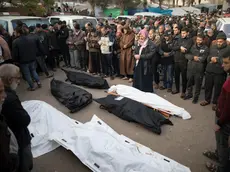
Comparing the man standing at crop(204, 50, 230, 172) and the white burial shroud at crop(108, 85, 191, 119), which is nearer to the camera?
the man standing at crop(204, 50, 230, 172)

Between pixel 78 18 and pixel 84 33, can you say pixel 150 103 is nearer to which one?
pixel 84 33

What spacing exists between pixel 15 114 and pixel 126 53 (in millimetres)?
4964

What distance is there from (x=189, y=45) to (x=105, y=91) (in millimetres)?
2595

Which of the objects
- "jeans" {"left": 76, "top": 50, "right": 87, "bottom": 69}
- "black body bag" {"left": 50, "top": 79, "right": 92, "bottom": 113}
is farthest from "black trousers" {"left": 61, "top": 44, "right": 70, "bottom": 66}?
"black body bag" {"left": 50, "top": 79, "right": 92, "bottom": 113}

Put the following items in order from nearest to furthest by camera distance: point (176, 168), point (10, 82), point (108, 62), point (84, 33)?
point (10, 82) → point (176, 168) → point (108, 62) → point (84, 33)

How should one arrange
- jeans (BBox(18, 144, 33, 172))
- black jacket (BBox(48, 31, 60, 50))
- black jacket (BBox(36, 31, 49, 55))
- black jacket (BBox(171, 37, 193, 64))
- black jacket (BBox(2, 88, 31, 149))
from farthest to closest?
black jacket (BBox(48, 31, 60, 50)) < black jacket (BBox(36, 31, 49, 55)) < black jacket (BBox(171, 37, 193, 64)) < jeans (BBox(18, 144, 33, 172)) < black jacket (BBox(2, 88, 31, 149))

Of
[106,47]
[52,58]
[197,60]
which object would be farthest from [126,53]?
[52,58]

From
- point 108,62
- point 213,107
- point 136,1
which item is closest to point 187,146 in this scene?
point 213,107

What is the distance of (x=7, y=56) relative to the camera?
5520mm

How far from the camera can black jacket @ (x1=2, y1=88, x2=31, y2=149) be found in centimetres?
212

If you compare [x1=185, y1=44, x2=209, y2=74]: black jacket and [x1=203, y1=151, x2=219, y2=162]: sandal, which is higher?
[x1=185, y1=44, x2=209, y2=74]: black jacket

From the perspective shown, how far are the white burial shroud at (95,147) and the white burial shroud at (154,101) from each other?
1297mm

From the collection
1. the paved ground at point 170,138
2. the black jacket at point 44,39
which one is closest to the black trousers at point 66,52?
the black jacket at point 44,39

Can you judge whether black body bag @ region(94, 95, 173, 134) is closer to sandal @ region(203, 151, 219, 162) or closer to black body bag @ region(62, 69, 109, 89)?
sandal @ region(203, 151, 219, 162)
